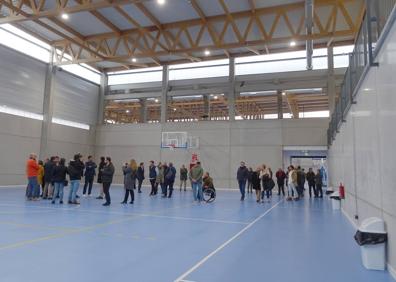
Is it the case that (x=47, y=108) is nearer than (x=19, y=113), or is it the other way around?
(x=19, y=113)

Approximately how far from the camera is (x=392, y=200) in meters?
3.64

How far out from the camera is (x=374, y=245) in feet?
12.8

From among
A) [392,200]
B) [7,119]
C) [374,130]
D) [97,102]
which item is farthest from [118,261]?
[97,102]

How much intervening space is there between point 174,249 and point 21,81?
684 inches

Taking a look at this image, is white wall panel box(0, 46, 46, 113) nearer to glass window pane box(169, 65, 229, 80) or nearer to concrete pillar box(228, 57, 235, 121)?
glass window pane box(169, 65, 229, 80)

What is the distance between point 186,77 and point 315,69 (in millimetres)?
8782

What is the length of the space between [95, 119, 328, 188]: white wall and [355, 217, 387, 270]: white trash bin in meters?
16.0

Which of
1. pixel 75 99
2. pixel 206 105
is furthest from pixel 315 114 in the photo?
pixel 75 99

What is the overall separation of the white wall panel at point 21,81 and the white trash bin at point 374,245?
18.3 metres

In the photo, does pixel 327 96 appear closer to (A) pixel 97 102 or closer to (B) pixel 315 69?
(B) pixel 315 69

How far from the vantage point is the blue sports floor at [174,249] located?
11.4 feet

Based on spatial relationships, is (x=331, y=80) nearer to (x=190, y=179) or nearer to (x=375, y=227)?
(x=190, y=179)

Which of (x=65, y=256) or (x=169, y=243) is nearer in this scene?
(x=65, y=256)

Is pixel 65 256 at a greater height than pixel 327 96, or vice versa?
pixel 327 96
